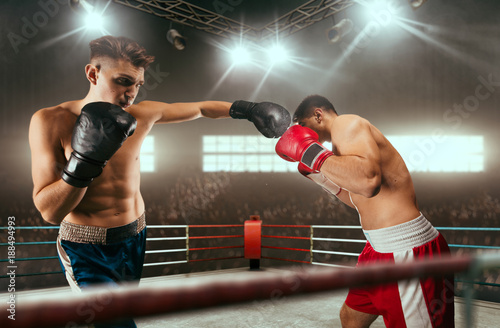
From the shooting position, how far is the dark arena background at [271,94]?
17.2 ft

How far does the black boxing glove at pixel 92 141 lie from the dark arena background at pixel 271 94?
390 cm

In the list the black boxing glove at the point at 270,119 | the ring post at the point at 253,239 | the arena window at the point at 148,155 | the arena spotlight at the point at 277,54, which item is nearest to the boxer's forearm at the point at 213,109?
the black boxing glove at the point at 270,119

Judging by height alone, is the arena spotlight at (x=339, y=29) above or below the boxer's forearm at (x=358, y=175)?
above

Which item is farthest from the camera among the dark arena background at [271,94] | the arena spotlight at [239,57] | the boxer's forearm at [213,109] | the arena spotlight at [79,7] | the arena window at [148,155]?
the arena window at [148,155]

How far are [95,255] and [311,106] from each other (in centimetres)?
112

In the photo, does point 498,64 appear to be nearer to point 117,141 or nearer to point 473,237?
point 473,237

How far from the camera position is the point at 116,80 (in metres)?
1.28

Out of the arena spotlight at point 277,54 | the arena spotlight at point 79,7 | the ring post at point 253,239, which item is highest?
the arena spotlight at point 277,54

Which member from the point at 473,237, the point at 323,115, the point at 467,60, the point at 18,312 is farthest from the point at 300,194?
the point at 18,312

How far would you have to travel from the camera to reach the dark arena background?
5238mm

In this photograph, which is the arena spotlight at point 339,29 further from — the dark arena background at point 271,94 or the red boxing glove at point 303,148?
the red boxing glove at point 303,148

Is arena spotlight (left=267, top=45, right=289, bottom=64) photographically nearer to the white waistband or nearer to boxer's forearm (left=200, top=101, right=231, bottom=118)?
boxer's forearm (left=200, top=101, right=231, bottom=118)

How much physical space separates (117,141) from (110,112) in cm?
11

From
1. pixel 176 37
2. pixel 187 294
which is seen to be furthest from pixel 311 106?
pixel 176 37
